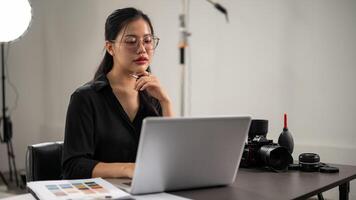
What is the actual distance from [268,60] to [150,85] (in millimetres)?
1685

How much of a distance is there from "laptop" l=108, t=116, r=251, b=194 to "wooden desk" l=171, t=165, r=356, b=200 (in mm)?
40

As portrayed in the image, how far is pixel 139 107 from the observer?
5.54ft

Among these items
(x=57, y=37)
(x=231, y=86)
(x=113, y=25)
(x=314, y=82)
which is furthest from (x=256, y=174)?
(x=57, y=37)

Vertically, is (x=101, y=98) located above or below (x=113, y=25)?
below

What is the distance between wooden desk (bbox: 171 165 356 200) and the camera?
1123 mm

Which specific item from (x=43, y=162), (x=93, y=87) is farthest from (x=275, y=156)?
(x=43, y=162)

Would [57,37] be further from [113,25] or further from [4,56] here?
[113,25]

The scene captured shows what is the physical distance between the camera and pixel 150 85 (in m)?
1.60

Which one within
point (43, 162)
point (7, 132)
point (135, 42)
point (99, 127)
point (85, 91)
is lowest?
point (7, 132)

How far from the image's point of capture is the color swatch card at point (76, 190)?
1.03 metres

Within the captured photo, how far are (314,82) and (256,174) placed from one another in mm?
1658

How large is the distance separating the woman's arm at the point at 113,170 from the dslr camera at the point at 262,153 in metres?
0.46

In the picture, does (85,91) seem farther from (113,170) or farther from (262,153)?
(262,153)

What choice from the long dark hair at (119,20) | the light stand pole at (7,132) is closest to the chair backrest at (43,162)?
the long dark hair at (119,20)
